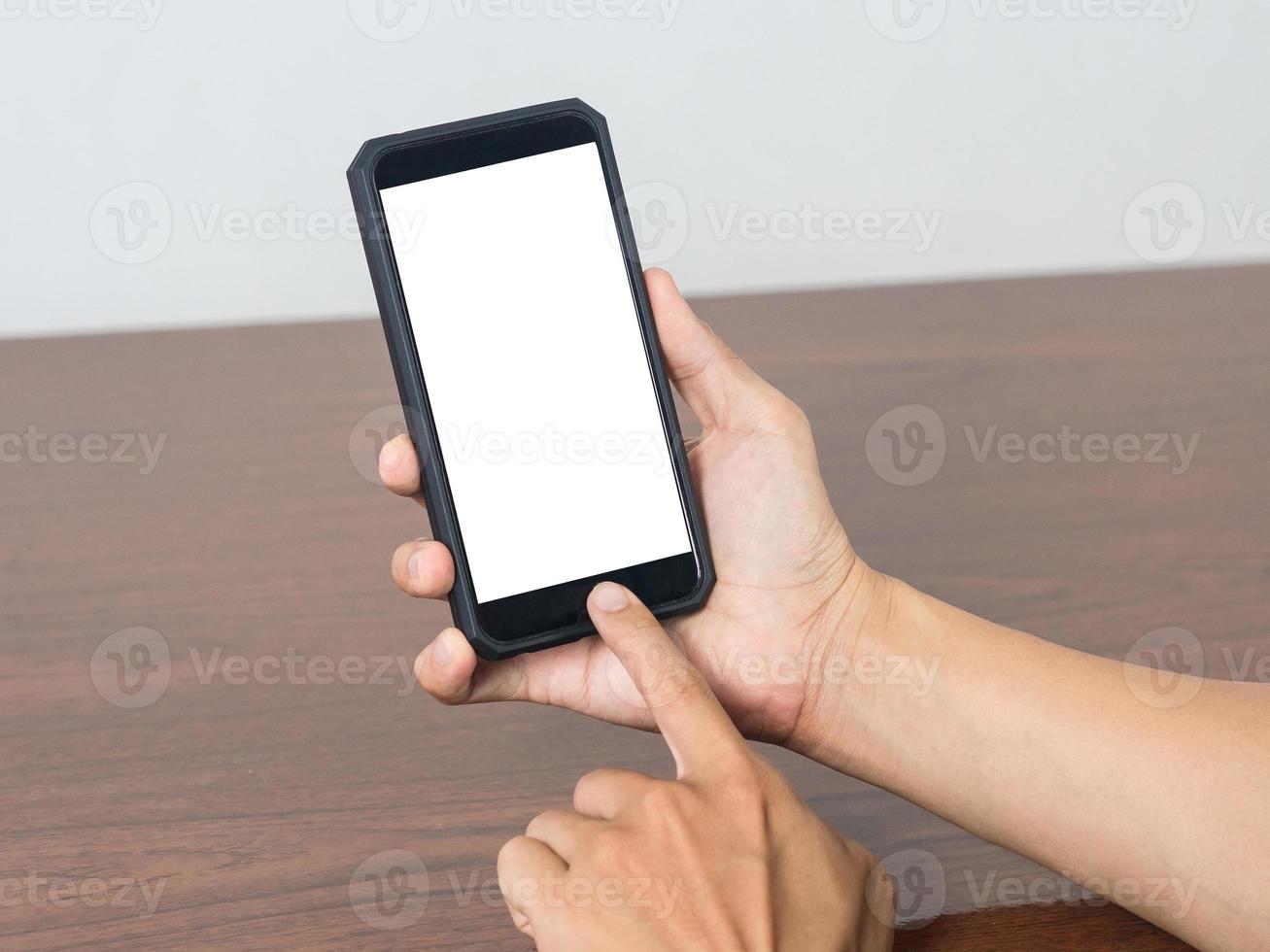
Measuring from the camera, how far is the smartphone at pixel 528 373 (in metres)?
0.57

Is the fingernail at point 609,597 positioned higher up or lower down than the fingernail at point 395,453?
lower down

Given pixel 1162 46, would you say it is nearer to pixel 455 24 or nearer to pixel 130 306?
pixel 455 24

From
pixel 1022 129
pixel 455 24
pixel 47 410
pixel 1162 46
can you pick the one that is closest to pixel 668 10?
pixel 455 24

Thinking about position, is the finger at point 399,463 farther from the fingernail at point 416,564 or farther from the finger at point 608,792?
the finger at point 608,792

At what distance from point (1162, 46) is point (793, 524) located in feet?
3.40

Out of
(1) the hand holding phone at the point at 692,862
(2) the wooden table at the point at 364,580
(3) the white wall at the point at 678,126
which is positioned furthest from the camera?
(3) the white wall at the point at 678,126

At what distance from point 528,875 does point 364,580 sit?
0.32m

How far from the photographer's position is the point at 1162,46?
133 cm

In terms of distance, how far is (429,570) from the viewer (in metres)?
0.56

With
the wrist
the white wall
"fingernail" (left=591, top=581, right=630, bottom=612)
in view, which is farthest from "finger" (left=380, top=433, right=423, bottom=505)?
the white wall

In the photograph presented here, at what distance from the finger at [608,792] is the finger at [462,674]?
0.11 metres

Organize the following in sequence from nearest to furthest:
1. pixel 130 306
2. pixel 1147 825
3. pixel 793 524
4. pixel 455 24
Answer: pixel 1147 825 → pixel 793 524 → pixel 455 24 → pixel 130 306

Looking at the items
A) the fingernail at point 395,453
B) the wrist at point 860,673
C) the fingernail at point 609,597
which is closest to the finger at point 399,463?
the fingernail at point 395,453

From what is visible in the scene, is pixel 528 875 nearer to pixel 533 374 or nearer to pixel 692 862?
pixel 692 862
